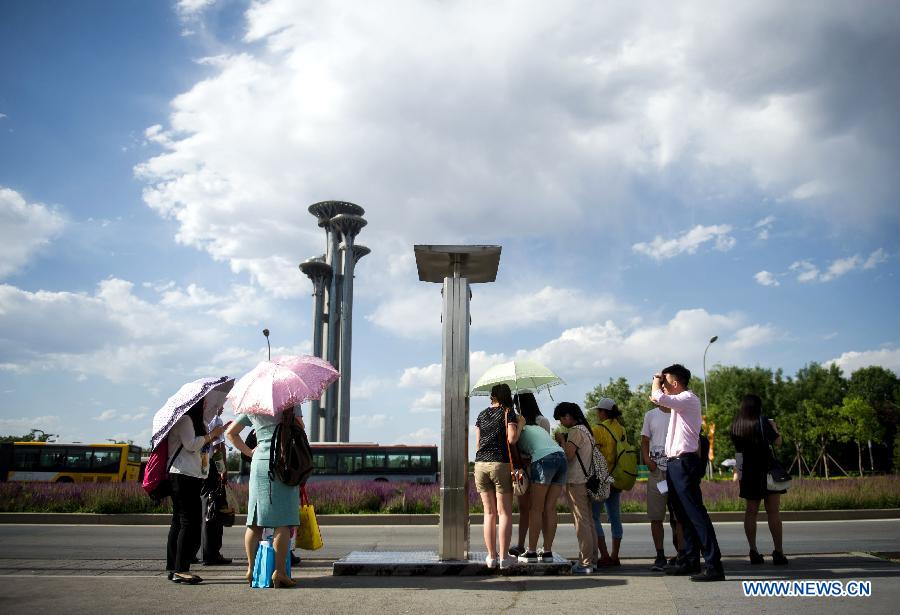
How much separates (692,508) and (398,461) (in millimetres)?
24750

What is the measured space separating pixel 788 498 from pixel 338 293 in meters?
42.6

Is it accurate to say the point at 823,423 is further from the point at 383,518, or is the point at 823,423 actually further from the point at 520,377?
the point at 520,377

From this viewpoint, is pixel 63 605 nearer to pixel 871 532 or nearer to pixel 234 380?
pixel 234 380

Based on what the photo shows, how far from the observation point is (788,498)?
15.6 metres

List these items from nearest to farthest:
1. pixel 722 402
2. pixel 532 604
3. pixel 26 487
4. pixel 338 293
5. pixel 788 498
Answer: pixel 532 604 < pixel 788 498 < pixel 26 487 < pixel 338 293 < pixel 722 402

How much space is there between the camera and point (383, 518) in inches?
581

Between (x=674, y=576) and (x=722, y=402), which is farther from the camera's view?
(x=722, y=402)

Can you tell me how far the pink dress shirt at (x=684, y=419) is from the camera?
6.17 meters

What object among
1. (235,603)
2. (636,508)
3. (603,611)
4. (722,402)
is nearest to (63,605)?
(235,603)

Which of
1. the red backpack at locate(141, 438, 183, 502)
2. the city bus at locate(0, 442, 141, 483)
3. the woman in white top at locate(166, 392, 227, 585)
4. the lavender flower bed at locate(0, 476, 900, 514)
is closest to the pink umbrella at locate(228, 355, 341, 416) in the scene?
the woman in white top at locate(166, 392, 227, 585)

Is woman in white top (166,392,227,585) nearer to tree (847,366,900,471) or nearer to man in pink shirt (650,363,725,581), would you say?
man in pink shirt (650,363,725,581)

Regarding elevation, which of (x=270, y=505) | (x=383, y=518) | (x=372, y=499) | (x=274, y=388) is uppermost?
(x=274, y=388)

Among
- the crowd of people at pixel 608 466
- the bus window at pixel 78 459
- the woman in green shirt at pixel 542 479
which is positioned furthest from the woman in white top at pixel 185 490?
the bus window at pixel 78 459

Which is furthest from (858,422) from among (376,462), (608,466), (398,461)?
(608,466)
